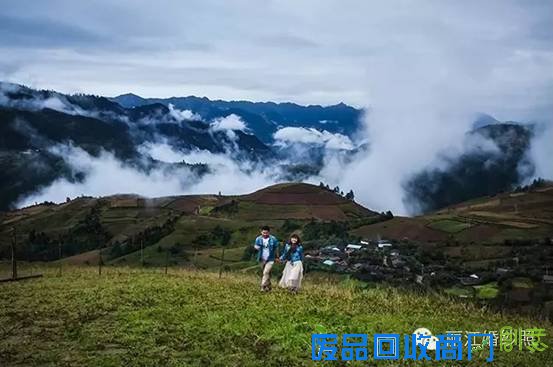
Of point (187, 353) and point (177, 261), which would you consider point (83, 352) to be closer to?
point (187, 353)

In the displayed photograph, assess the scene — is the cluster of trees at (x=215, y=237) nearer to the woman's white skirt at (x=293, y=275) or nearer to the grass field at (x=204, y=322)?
the woman's white skirt at (x=293, y=275)

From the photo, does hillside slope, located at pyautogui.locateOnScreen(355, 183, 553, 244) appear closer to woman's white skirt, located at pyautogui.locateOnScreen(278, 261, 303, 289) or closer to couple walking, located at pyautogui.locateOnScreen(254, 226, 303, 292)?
couple walking, located at pyautogui.locateOnScreen(254, 226, 303, 292)

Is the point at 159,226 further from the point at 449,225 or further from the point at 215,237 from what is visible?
the point at 449,225

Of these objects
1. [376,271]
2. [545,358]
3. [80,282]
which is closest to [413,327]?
[545,358]

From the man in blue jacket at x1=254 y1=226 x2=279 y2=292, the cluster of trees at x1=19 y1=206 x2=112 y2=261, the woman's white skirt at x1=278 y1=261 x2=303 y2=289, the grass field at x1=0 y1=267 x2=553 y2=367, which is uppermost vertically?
the cluster of trees at x1=19 y1=206 x2=112 y2=261

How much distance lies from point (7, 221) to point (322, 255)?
15793cm

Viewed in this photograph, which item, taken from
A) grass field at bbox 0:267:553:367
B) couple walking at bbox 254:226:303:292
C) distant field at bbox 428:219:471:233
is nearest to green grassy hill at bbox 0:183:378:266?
distant field at bbox 428:219:471:233

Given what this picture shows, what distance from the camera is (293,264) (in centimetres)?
1952

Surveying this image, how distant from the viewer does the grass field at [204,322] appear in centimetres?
1146

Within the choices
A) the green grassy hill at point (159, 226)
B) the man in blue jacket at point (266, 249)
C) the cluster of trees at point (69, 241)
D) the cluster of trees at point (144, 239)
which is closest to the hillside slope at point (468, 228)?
the green grassy hill at point (159, 226)

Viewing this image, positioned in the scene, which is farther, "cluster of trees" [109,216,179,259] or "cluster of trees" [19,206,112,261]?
"cluster of trees" [19,206,112,261]

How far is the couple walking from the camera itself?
19281mm

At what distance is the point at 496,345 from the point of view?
12.4m

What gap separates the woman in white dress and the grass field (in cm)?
49
